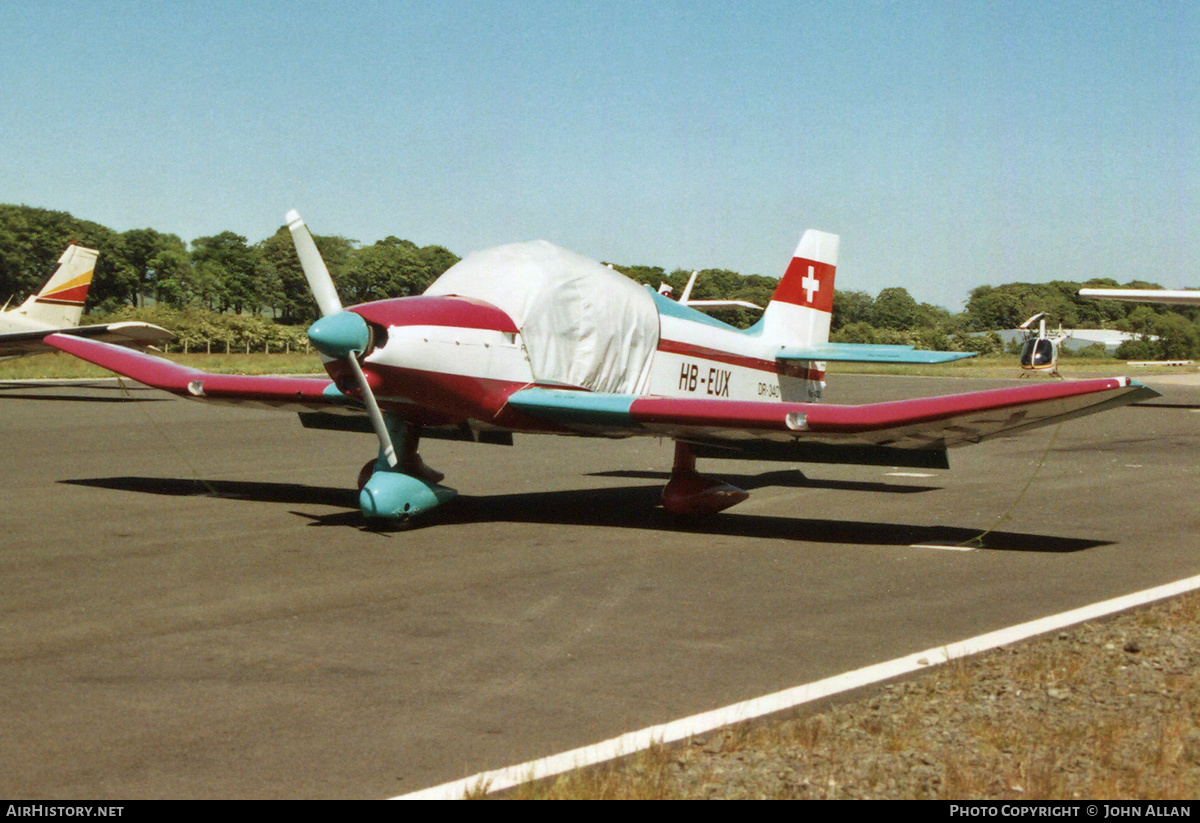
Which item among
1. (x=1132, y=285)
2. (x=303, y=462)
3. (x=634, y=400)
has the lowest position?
(x=303, y=462)

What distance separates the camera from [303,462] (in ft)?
52.7

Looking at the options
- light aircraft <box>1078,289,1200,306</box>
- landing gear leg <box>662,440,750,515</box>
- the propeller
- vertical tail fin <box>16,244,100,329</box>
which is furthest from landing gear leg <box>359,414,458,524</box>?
light aircraft <box>1078,289,1200,306</box>

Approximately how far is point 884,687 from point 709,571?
307 centimetres

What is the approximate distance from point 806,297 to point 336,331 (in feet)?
22.9

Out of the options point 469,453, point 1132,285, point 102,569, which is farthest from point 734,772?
point 1132,285

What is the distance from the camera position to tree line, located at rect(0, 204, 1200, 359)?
69.7m

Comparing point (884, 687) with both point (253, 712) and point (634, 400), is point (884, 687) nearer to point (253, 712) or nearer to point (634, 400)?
point (253, 712)

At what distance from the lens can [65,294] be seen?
116 ft

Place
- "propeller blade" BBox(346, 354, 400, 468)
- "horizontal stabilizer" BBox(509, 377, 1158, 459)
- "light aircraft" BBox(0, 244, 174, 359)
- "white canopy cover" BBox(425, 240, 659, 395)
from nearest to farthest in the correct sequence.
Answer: "horizontal stabilizer" BBox(509, 377, 1158, 459), "propeller blade" BBox(346, 354, 400, 468), "white canopy cover" BBox(425, 240, 659, 395), "light aircraft" BBox(0, 244, 174, 359)

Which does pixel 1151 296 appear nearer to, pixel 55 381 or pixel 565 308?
pixel 565 308

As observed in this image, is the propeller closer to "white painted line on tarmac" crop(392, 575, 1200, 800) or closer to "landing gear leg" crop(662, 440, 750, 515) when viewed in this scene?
"landing gear leg" crop(662, 440, 750, 515)

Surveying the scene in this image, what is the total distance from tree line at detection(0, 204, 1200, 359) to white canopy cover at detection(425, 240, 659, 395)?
1562 inches

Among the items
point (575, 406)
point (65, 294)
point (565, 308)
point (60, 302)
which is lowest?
point (575, 406)

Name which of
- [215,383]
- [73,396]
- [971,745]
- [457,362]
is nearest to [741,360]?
[457,362]
